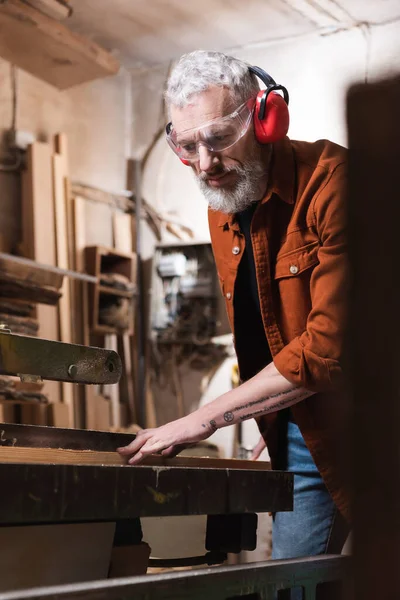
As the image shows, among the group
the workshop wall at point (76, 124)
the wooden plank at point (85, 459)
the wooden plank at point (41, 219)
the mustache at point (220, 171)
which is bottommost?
the wooden plank at point (85, 459)

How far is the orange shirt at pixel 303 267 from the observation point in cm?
177

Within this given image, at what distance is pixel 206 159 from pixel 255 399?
0.63m

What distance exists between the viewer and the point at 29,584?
4.15ft

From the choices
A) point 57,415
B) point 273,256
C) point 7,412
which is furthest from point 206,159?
point 7,412

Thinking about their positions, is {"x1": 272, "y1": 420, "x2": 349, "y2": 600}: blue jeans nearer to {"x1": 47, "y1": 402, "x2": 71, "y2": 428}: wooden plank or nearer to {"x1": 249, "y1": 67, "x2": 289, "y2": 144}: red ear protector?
{"x1": 249, "y1": 67, "x2": 289, "y2": 144}: red ear protector

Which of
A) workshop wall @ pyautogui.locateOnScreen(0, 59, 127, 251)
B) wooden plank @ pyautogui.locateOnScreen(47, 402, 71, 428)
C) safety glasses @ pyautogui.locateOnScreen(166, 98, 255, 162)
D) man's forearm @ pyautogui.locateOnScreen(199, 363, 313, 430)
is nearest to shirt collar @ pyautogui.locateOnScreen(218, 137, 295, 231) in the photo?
safety glasses @ pyautogui.locateOnScreen(166, 98, 255, 162)

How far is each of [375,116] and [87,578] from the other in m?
1.09

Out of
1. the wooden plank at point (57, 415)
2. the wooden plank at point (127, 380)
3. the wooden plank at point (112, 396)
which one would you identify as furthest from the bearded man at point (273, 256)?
the wooden plank at point (127, 380)

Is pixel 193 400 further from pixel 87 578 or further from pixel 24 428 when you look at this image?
pixel 87 578

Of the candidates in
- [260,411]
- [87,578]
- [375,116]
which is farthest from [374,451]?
[260,411]

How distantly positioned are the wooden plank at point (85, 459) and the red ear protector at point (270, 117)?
2.67 feet

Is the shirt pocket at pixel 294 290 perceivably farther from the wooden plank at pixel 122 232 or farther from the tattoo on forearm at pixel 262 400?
the wooden plank at pixel 122 232

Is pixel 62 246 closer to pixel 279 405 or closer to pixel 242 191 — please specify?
pixel 242 191

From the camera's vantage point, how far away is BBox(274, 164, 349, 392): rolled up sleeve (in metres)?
1.72
